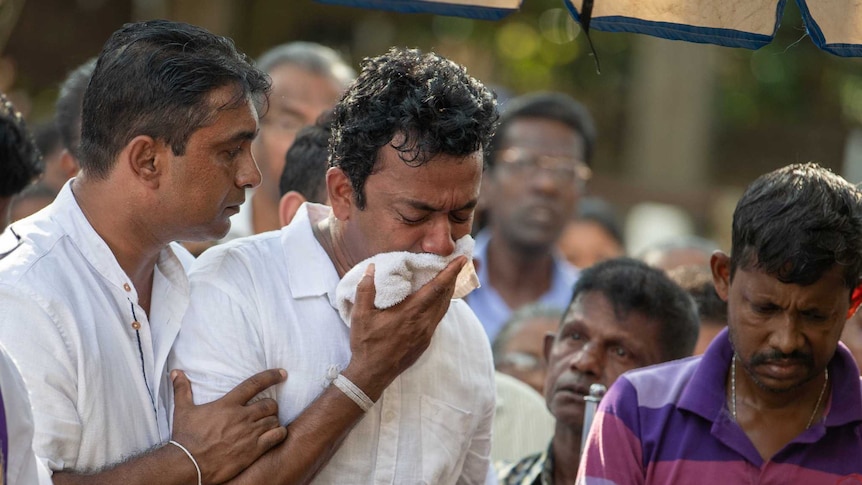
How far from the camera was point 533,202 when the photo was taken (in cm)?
677

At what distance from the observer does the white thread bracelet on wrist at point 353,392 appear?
3.01 m

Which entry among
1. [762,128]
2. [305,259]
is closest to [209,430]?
[305,259]

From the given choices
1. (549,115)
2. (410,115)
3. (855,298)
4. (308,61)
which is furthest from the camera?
(549,115)

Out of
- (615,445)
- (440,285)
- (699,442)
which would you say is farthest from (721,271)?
(440,285)

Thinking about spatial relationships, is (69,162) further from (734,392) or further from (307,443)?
(734,392)

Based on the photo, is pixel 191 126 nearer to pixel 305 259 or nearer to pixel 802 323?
pixel 305 259

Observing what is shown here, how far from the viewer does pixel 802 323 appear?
3.21 metres

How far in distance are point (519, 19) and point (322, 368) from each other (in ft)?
46.7

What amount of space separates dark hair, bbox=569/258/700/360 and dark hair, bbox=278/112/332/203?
103 cm

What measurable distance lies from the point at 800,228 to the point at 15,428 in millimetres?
2059

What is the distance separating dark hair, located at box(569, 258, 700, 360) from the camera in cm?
417

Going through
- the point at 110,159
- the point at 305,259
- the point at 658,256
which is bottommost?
the point at 658,256

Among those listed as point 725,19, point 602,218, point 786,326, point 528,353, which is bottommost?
point 528,353

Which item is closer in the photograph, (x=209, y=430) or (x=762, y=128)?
(x=209, y=430)
